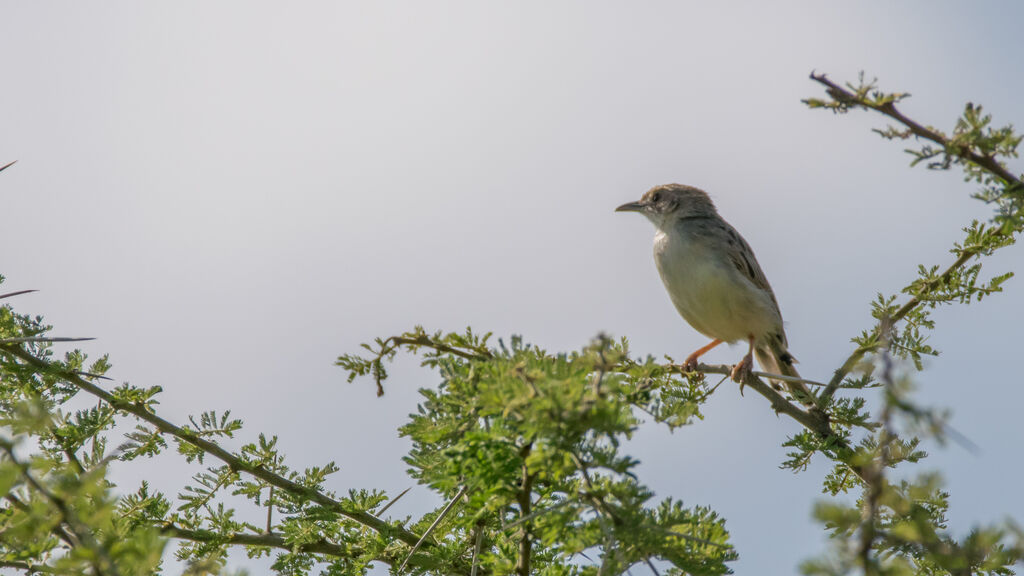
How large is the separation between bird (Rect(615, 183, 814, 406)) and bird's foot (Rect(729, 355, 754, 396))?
0.17ft

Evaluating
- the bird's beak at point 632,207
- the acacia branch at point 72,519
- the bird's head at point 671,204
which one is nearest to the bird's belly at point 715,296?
the bird's head at point 671,204

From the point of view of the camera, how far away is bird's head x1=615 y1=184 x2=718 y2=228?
28.0ft

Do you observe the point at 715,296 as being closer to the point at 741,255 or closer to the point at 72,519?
the point at 741,255

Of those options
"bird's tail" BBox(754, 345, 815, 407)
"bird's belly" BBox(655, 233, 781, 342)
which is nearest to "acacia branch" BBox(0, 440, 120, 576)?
"bird's belly" BBox(655, 233, 781, 342)

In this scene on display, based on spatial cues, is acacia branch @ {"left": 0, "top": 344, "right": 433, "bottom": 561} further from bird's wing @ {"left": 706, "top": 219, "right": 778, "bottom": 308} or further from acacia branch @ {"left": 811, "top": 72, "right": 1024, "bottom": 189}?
bird's wing @ {"left": 706, "top": 219, "right": 778, "bottom": 308}

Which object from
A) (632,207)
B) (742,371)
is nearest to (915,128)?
(742,371)

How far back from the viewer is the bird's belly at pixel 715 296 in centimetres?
761

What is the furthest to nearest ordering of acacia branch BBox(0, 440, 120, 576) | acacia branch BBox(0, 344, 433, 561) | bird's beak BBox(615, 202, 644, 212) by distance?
bird's beak BBox(615, 202, 644, 212)
acacia branch BBox(0, 344, 433, 561)
acacia branch BBox(0, 440, 120, 576)

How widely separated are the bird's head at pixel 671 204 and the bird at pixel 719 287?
8 centimetres

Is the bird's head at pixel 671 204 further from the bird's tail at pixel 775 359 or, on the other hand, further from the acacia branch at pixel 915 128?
the acacia branch at pixel 915 128

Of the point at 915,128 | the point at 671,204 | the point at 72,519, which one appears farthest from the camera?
the point at 671,204

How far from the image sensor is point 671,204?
28.5 ft

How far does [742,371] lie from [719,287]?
8.93 ft

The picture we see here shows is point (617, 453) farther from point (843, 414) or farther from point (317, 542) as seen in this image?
point (843, 414)
